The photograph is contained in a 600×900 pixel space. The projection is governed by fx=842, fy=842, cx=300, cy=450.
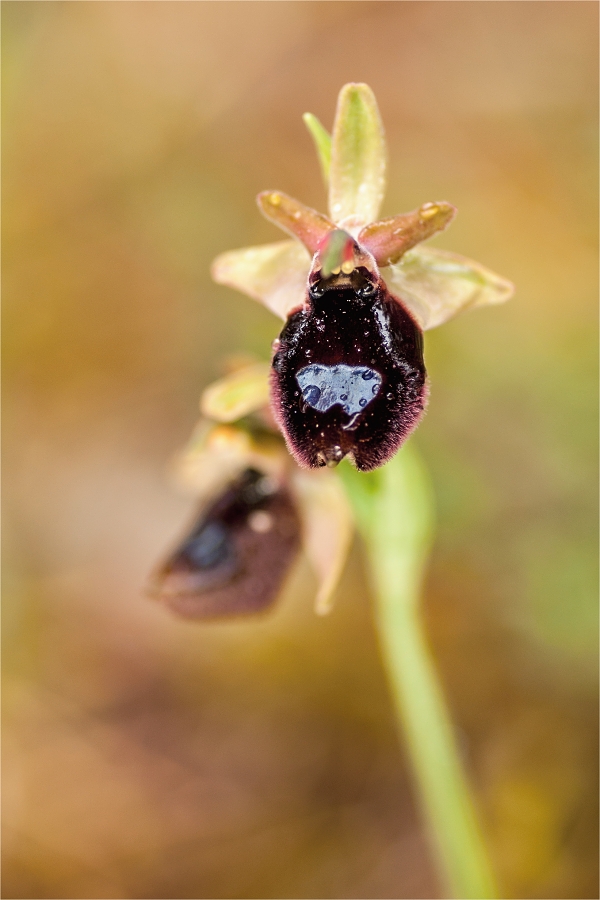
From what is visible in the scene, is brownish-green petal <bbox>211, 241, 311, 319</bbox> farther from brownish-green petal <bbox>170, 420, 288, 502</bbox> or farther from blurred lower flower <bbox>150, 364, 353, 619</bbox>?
brownish-green petal <bbox>170, 420, 288, 502</bbox>

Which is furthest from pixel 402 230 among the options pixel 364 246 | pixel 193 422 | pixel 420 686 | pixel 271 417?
pixel 193 422

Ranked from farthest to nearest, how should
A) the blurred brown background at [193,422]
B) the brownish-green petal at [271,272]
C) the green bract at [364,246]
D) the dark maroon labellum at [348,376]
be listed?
the blurred brown background at [193,422] < the brownish-green petal at [271,272] < the green bract at [364,246] < the dark maroon labellum at [348,376]

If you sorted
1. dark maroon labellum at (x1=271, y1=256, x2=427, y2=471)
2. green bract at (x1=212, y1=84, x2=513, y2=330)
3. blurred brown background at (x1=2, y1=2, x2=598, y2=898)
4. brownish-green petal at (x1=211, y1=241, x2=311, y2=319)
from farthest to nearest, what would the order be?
blurred brown background at (x1=2, y1=2, x2=598, y2=898), brownish-green petal at (x1=211, y1=241, x2=311, y2=319), green bract at (x1=212, y1=84, x2=513, y2=330), dark maroon labellum at (x1=271, y1=256, x2=427, y2=471)

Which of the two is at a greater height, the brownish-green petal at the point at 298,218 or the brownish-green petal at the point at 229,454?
the brownish-green petal at the point at 229,454

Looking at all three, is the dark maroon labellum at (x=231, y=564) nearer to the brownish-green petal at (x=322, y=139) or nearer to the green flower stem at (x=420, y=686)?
the green flower stem at (x=420, y=686)

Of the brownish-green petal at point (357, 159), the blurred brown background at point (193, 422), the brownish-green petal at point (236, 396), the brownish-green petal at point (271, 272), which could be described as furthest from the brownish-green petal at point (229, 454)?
the blurred brown background at point (193, 422)

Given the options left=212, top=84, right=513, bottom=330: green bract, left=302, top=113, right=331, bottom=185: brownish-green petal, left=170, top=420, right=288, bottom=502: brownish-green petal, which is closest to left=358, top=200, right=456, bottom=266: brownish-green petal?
left=212, top=84, right=513, bottom=330: green bract

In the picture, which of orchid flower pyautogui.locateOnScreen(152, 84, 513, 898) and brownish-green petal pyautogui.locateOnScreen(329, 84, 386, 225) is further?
brownish-green petal pyautogui.locateOnScreen(329, 84, 386, 225)

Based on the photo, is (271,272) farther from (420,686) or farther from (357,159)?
(420,686)
